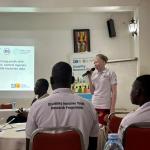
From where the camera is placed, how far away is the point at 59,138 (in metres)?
2.18

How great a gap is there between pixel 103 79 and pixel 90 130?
270 centimetres

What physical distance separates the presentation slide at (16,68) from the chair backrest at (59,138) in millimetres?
5066

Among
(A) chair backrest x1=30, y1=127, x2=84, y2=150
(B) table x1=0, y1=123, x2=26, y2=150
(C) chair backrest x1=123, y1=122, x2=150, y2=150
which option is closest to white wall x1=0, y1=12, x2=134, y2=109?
(B) table x1=0, y1=123, x2=26, y2=150

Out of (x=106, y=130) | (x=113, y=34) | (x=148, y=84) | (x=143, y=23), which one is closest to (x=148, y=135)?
(x=148, y=84)

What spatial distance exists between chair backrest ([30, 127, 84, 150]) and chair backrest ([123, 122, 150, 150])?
0.96ft

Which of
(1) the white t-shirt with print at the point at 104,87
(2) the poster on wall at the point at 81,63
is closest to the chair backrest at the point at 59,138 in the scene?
(1) the white t-shirt with print at the point at 104,87

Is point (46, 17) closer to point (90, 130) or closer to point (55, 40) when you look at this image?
point (55, 40)

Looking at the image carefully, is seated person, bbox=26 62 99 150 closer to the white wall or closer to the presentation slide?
the presentation slide

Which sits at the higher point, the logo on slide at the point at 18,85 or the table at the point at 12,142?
the logo on slide at the point at 18,85

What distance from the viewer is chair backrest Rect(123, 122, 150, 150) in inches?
82.5

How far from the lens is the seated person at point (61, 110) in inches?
93.4

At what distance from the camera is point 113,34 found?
7.34 metres

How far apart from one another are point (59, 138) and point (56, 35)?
17.6 ft

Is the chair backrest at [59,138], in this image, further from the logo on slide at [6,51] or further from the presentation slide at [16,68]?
the logo on slide at [6,51]
